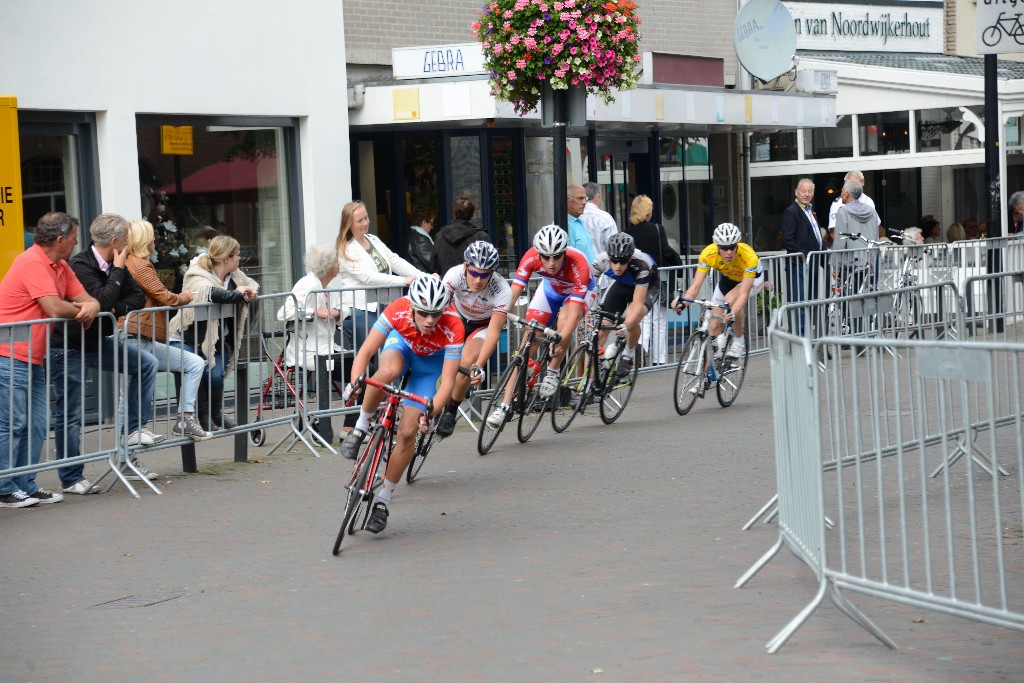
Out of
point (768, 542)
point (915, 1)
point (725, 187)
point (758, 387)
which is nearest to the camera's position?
point (768, 542)

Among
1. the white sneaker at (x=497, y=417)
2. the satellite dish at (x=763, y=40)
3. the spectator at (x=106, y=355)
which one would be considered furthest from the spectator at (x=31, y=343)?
the satellite dish at (x=763, y=40)

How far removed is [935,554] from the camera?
7504 mm

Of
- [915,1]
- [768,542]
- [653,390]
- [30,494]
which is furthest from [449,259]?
[915,1]

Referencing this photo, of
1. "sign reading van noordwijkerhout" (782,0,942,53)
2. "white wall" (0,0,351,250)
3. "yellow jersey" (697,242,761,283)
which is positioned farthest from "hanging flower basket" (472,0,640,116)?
"sign reading van noordwijkerhout" (782,0,942,53)

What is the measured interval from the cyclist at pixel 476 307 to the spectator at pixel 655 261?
4736 millimetres

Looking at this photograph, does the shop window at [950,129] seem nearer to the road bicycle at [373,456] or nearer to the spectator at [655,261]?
the spectator at [655,261]

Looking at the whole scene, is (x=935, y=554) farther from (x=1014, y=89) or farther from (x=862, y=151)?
(x=862, y=151)

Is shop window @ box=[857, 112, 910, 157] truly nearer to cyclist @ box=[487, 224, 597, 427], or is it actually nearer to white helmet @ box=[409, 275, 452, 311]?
cyclist @ box=[487, 224, 597, 427]

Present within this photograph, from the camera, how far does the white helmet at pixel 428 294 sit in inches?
335

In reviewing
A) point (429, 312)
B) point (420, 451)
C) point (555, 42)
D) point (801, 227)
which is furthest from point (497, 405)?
point (801, 227)

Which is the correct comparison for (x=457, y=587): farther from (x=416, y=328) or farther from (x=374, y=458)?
(x=416, y=328)

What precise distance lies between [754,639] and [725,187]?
18968 mm

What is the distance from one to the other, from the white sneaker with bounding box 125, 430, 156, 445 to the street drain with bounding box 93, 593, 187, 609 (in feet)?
10.1

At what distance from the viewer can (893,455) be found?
7.77m
